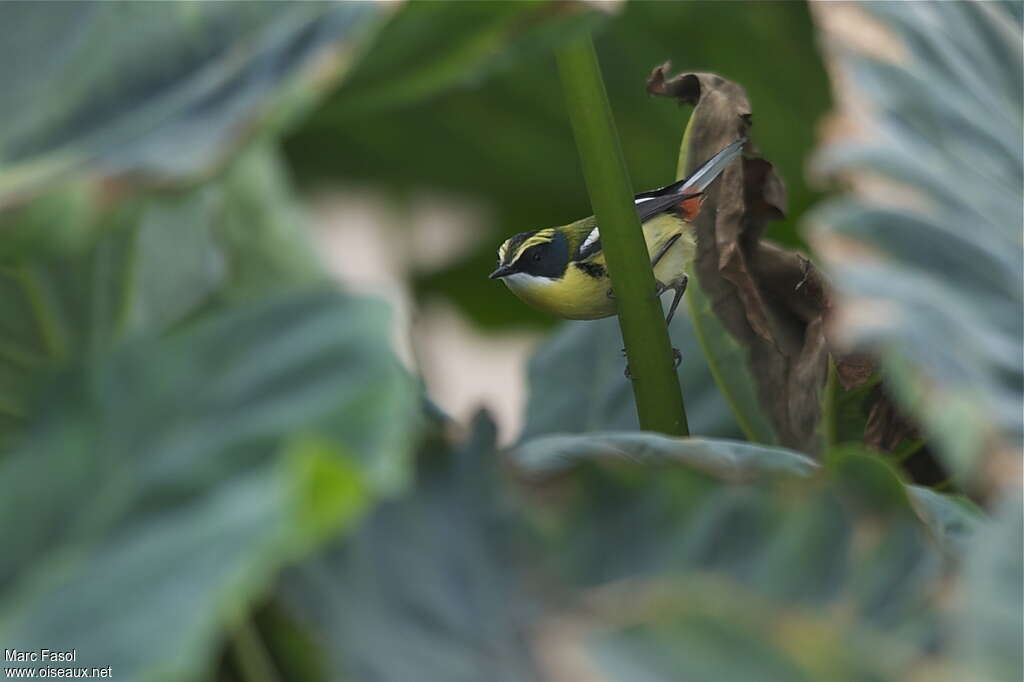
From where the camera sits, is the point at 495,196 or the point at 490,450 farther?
the point at 495,196

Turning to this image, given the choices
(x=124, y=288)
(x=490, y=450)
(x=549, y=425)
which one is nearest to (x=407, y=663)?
(x=490, y=450)

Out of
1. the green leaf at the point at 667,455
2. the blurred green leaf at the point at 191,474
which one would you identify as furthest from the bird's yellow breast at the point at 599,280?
the blurred green leaf at the point at 191,474

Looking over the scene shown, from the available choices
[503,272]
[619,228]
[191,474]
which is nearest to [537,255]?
[503,272]

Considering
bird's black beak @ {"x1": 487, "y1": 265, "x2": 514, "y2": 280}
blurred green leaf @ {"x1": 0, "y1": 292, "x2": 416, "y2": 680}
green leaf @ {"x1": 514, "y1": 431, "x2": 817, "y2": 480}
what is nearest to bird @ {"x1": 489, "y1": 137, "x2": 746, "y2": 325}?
bird's black beak @ {"x1": 487, "y1": 265, "x2": 514, "y2": 280}

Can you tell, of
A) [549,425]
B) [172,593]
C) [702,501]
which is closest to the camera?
[172,593]

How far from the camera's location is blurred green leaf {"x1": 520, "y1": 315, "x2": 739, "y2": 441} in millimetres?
700

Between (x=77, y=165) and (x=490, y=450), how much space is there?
0.49 ft

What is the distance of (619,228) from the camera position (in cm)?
52

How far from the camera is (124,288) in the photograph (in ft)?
1.49

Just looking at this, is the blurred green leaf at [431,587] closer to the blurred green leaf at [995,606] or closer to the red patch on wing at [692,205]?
the blurred green leaf at [995,606]

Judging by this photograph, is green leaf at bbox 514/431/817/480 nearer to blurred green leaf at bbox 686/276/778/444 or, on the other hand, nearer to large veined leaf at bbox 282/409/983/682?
large veined leaf at bbox 282/409/983/682

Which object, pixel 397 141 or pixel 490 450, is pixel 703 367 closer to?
pixel 490 450

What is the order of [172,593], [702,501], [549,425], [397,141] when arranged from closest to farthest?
[172,593], [702,501], [549,425], [397,141]

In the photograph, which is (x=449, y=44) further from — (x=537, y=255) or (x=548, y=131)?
(x=548, y=131)
